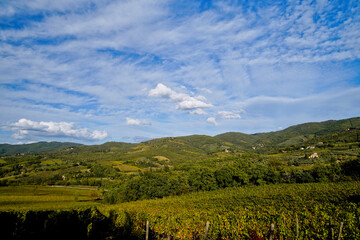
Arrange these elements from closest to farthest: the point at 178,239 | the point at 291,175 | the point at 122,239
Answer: the point at 178,239, the point at 122,239, the point at 291,175

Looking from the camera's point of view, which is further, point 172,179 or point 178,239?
point 172,179

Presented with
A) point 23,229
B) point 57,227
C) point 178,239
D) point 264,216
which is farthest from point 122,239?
point 264,216

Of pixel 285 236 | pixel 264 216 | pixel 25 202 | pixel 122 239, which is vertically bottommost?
pixel 25 202

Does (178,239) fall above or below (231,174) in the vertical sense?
above

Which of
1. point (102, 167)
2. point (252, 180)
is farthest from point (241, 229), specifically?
point (102, 167)

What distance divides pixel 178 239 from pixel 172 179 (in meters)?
59.3

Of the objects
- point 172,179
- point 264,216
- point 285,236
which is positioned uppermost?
point 285,236

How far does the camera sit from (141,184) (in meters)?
72.4

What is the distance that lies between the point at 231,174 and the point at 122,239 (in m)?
60.8

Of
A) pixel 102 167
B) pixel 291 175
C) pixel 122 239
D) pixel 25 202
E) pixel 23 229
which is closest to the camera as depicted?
pixel 122 239

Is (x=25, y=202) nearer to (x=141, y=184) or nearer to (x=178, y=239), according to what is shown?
(x=141, y=184)

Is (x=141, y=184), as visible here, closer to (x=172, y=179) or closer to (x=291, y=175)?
(x=172, y=179)

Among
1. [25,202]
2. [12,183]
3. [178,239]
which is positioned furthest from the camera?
[12,183]

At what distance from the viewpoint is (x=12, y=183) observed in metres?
103
